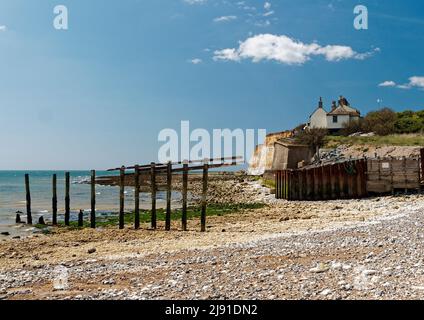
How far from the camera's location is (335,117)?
74.6 metres

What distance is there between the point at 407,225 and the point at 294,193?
64.5 feet

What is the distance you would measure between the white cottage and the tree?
2.80 m

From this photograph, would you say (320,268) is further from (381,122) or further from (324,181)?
(381,122)

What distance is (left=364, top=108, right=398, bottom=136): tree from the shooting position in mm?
63706

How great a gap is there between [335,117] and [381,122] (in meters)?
8.36

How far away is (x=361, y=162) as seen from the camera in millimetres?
34688

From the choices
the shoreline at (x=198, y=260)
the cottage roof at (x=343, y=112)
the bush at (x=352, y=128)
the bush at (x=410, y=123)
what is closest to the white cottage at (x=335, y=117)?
the cottage roof at (x=343, y=112)

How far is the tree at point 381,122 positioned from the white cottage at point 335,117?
280cm

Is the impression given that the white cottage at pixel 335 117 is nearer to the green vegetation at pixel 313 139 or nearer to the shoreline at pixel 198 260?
the green vegetation at pixel 313 139

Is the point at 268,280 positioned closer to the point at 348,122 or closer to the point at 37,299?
the point at 37,299

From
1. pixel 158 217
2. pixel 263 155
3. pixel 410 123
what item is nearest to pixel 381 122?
pixel 410 123

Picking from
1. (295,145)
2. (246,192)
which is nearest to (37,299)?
(246,192)

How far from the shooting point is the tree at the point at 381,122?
Answer: 2508 inches

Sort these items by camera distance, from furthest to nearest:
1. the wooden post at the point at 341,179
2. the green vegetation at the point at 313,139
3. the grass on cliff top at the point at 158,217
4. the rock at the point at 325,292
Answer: the green vegetation at the point at 313,139, the wooden post at the point at 341,179, the grass on cliff top at the point at 158,217, the rock at the point at 325,292
